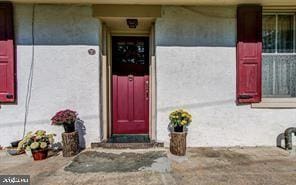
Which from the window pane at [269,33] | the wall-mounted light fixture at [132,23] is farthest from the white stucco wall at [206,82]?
the window pane at [269,33]

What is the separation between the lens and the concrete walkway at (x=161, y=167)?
3.70 m

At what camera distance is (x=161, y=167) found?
421 cm

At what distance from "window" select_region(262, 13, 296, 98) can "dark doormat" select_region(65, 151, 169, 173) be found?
273 centimetres

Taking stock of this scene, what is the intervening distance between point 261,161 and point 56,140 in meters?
3.91

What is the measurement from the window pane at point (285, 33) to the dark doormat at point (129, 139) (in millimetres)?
3467

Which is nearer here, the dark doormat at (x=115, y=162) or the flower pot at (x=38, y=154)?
the dark doormat at (x=115, y=162)

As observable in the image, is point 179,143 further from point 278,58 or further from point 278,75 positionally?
point 278,58

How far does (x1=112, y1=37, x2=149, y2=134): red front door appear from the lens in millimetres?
6230

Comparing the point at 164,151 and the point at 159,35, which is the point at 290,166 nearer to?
the point at 164,151

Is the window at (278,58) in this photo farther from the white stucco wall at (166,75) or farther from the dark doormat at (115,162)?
the dark doormat at (115,162)

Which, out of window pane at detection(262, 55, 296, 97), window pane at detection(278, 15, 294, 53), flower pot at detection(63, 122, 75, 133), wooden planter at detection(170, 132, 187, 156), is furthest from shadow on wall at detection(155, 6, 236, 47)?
flower pot at detection(63, 122, 75, 133)

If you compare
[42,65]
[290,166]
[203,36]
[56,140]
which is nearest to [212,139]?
[290,166]

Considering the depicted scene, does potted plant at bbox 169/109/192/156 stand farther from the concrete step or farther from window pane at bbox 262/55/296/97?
→ window pane at bbox 262/55/296/97

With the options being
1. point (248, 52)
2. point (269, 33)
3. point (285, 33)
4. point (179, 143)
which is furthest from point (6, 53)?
point (285, 33)
